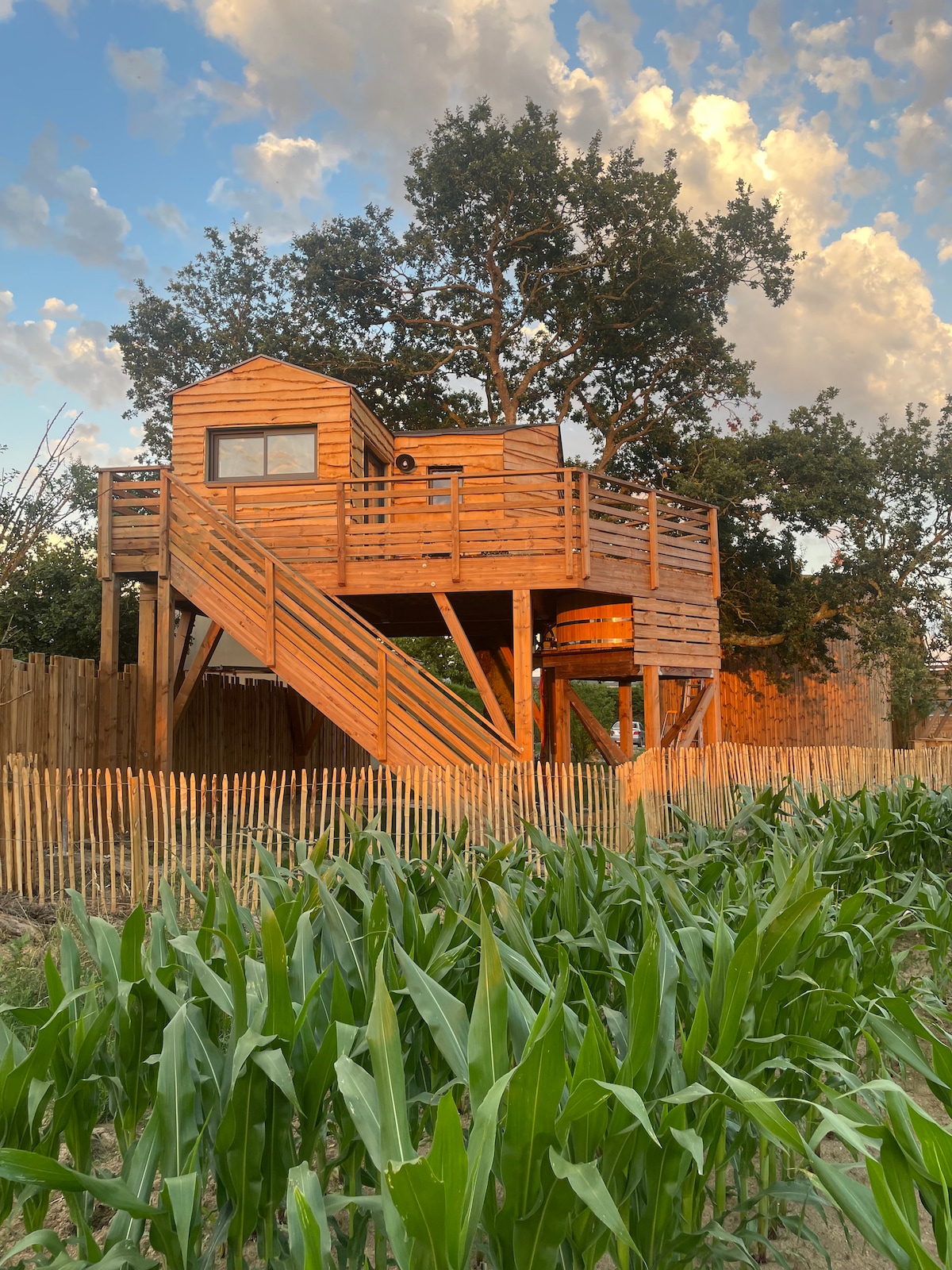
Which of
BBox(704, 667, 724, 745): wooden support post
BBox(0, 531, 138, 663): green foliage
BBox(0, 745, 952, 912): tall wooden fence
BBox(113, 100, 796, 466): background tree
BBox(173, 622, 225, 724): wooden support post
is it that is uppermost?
BBox(113, 100, 796, 466): background tree

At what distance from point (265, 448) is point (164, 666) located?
4865 mm

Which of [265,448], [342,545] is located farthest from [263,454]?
[342,545]

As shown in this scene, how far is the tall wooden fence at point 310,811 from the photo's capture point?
24.3ft

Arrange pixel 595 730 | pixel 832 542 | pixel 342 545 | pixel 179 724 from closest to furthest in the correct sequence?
pixel 342 545, pixel 179 724, pixel 595 730, pixel 832 542

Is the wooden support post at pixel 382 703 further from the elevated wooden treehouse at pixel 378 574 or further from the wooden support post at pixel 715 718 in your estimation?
the wooden support post at pixel 715 718

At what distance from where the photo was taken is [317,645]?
11.3m

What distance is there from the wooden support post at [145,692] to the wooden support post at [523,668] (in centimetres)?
491

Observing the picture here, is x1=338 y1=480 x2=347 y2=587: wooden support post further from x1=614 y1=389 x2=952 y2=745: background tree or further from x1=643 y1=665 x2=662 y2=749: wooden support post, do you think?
x1=614 y1=389 x2=952 y2=745: background tree

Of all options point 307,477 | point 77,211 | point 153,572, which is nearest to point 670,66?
point 77,211

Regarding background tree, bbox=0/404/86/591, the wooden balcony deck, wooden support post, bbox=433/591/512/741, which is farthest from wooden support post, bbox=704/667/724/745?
background tree, bbox=0/404/86/591

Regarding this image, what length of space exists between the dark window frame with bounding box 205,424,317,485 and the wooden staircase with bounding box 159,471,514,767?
9.06 feet

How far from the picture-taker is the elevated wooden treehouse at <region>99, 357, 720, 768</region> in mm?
11281

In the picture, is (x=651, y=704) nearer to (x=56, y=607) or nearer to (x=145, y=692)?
(x=145, y=692)

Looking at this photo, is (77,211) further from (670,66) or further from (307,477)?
(670,66)
